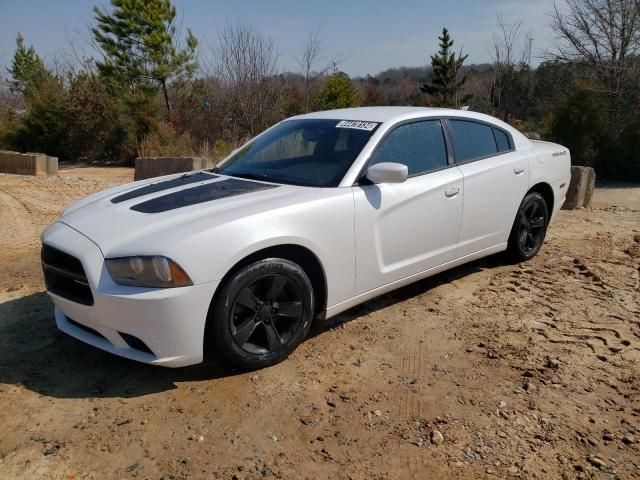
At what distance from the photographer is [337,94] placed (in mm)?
25203

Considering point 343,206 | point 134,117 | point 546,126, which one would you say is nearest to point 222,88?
point 134,117

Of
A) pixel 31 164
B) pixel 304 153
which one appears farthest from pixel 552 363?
pixel 31 164

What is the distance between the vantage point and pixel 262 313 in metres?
3.04

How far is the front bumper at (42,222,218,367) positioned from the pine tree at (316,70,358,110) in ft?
64.0

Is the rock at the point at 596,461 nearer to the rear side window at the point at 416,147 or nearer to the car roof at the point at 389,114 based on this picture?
the rear side window at the point at 416,147

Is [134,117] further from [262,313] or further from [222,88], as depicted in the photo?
[262,313]

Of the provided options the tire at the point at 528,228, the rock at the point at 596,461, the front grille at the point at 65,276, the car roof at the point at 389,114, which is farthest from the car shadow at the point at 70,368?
the tire at the point at 528,228

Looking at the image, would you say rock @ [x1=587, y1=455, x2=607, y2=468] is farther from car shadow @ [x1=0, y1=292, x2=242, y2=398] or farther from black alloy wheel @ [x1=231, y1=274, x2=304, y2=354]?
car shadow @ [x1=0, y1=292, x2=242, y2=398]

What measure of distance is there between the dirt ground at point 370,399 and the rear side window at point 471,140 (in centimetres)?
116

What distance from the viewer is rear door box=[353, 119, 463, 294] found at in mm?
3459

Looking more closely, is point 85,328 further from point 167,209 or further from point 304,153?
point 304,153

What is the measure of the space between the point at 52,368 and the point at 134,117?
718 inches

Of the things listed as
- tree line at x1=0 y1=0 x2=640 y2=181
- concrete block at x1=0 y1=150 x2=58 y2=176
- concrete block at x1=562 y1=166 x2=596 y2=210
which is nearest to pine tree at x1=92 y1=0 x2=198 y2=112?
tree line at x1=0 y1=0 x2=640 y2=181

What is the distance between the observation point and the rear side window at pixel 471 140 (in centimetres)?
424
